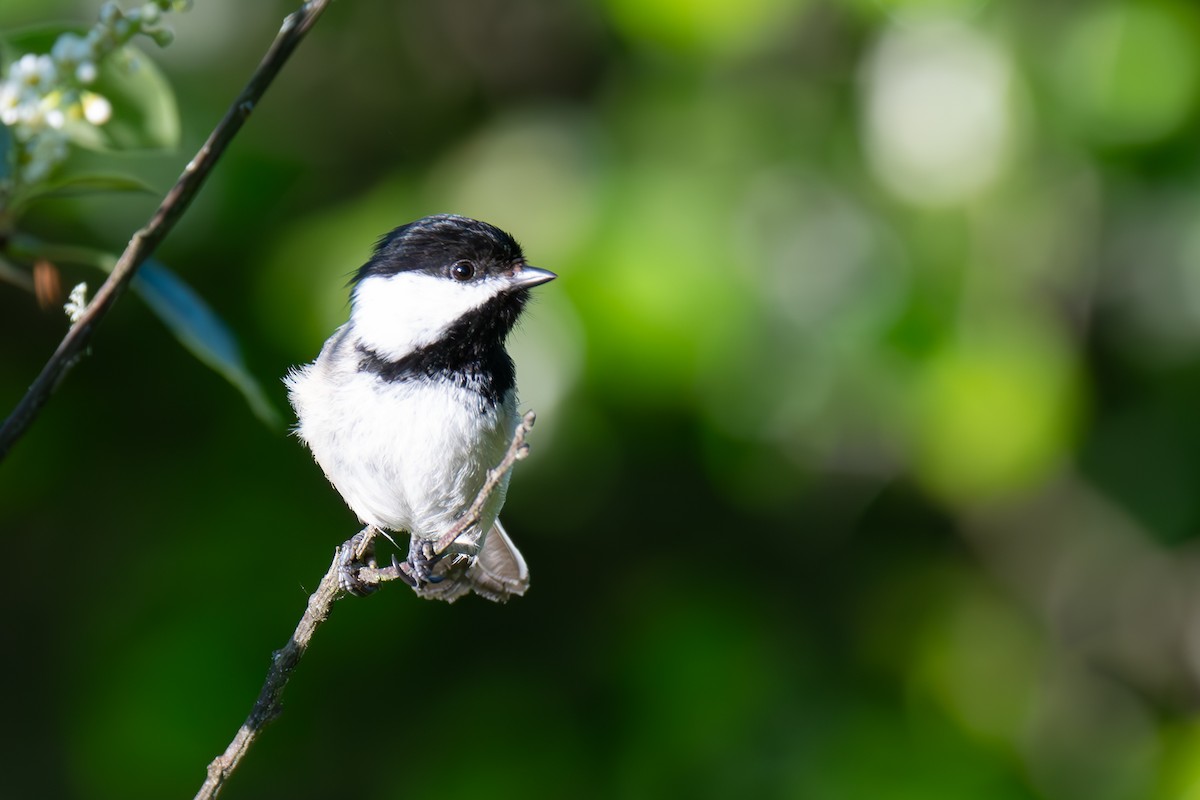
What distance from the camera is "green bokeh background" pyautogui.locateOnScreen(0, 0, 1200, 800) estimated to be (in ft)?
7.61

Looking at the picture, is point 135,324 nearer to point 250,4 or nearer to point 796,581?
point 250,4

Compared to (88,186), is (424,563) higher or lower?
lower

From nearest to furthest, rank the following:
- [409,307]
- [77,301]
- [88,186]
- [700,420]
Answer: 1. [77,301]
2. [88,186]
3. [409,307]
4. [700,420]

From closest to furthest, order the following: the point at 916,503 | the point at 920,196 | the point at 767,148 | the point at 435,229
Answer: the point at 435,229, the point at 920,196, the point at 767,148, the point at 916,503

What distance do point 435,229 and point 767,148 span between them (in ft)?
2.55

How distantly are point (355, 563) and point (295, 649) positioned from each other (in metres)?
0.33

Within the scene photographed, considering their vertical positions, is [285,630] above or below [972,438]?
below

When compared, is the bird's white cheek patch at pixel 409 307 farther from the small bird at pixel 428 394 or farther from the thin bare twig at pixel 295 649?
the thin bare twig at pixel 295 649

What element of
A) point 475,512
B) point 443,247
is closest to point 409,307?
point 443,247

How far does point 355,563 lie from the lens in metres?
1.47

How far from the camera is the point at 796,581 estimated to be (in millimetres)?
2891

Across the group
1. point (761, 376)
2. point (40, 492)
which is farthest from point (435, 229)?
point (40, 492)

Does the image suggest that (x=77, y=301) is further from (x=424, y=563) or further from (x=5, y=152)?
(x=424, y=563)

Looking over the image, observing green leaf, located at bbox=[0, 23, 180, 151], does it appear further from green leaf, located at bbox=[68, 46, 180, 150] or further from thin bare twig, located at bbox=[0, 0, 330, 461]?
thin bare twig, located at bbox=[0, 0, 330, 461]
